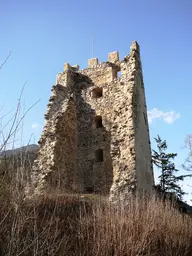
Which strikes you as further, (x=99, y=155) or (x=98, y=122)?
(x=98, y=122)

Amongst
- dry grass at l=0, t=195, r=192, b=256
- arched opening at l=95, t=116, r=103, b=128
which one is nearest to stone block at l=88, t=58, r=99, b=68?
arched opening at l=95, t=116, r=103, b=128

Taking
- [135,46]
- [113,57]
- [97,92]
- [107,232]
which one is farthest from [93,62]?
[107,232]

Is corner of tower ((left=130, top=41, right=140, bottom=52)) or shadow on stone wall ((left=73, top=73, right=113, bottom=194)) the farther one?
corner of tower ((left=130, top=41, right=140, bottom=52))

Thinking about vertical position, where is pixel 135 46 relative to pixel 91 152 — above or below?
above

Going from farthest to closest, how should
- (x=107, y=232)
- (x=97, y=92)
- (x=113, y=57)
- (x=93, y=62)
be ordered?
(x=93, y=62) < (x=113, y=57) < (x=97, y=92) < (x=107, y=232)

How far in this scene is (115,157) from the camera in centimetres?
1112

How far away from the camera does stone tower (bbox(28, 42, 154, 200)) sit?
35.5 ft

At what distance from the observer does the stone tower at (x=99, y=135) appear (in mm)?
10828

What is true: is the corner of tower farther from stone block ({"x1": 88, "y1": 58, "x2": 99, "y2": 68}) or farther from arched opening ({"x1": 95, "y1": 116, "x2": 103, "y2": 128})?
arched opening ({"x1": 95, "y1": 116, "x2": 103, "y2": 128})

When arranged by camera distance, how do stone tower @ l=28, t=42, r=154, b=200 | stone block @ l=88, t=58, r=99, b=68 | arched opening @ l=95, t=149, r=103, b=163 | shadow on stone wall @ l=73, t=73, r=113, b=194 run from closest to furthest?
1. stone tower @ l=28, t=42, r=154, b=200
2. shadow on stone wall @ l=73, t=73, r=113, b=194
3. arched opening @ l=95, t=149, r=103, b=163
4. stone block @ l=88, t=58, r=99, b=68

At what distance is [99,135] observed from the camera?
12.9 meters

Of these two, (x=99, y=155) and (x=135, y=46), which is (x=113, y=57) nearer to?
(x=135, y=46)

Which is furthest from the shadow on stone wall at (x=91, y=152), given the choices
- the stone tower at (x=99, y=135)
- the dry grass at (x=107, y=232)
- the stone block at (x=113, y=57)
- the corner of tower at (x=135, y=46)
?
the dry grass at (x=107, y=232)

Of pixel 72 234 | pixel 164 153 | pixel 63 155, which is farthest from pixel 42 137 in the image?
pixel 164 153
